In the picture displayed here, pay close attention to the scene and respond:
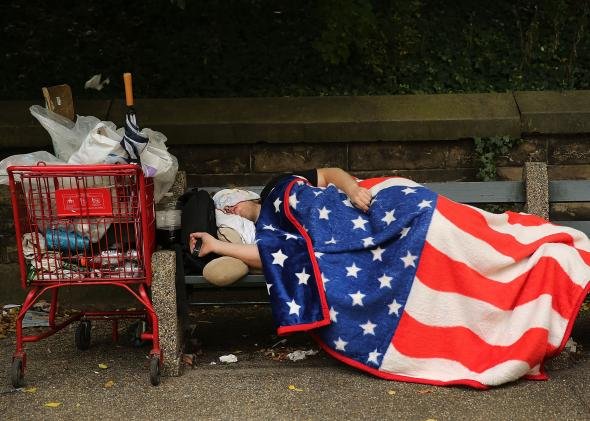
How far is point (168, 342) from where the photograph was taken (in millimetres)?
4312

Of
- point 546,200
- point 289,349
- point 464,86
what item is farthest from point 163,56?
point 546,200

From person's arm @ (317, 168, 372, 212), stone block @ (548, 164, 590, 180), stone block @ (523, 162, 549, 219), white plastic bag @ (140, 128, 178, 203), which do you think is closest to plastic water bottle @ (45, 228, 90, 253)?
white plastic bag @ (140, 128, 178, 203)

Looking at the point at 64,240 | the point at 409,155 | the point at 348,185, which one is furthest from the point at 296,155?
the point at 64,240

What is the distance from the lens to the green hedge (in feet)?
20.4

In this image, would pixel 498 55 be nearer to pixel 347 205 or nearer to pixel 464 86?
pixel 464 86

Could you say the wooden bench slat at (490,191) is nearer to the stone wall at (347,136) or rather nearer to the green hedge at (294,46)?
the stone wall at (347,136)

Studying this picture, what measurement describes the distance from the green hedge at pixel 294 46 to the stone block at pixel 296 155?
2.01 ft

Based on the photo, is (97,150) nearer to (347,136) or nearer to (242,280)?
(242,280)

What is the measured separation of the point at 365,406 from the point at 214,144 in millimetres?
2439

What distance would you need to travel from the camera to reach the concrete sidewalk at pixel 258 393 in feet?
12.5

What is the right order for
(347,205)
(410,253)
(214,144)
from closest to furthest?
(410,253), (347,205), (214,144)

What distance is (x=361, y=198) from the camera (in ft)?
15.0

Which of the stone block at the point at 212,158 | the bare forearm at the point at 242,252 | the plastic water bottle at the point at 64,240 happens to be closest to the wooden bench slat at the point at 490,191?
the bare forearm at the point at 242,252

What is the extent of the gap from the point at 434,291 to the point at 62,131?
6.80ft
